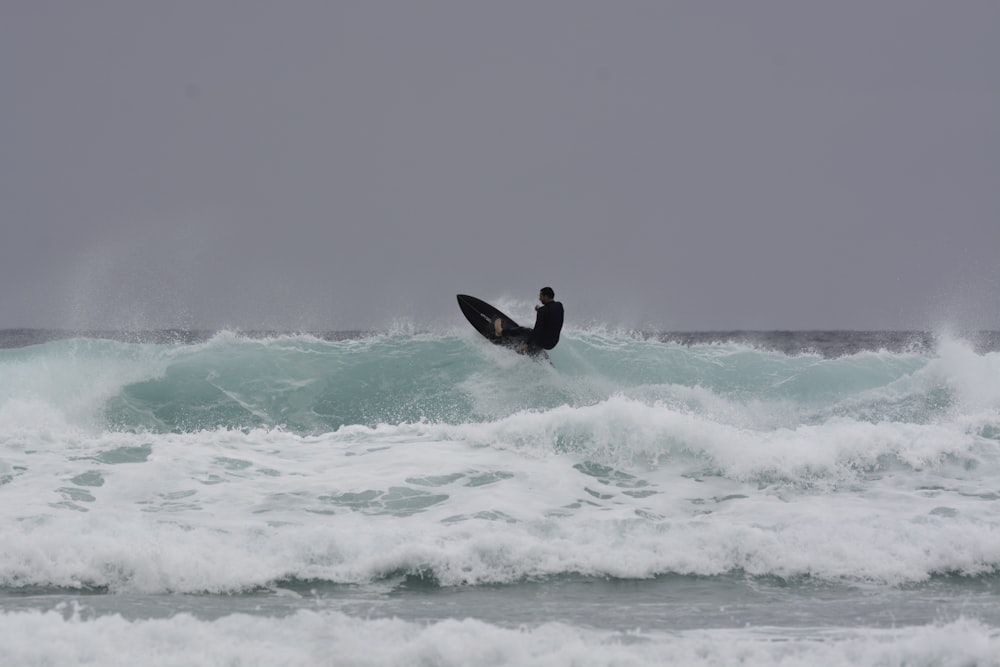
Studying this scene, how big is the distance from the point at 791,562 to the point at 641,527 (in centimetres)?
Answer: 126

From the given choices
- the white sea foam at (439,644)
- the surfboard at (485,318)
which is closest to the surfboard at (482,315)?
the surfboard at (485,318)

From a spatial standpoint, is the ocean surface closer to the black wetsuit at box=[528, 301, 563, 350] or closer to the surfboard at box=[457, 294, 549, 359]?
the black wetsuit at box=[528, 301, 563, 350]

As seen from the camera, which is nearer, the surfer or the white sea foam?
the white sea foam

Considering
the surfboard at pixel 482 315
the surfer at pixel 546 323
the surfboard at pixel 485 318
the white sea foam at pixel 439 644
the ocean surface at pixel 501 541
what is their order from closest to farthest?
the white sea foam at pixel 439 644, the ocean surface at pixel 501 541, the surfer at pixel 546 323, the surfboard at pixel 485 318, the surfboard at pixel 482 315

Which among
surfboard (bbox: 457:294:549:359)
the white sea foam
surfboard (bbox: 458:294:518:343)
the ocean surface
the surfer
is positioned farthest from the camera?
surfboard (bbox: 458:294:518:343)

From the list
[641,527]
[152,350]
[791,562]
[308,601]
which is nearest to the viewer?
[308,601]

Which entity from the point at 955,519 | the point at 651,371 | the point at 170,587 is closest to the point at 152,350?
the point at 651,371

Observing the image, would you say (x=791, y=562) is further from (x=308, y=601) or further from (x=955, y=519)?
(x=308, y=601)

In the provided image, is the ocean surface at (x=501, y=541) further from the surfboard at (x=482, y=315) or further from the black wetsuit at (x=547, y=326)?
the surfboard at (x=482, y=315)

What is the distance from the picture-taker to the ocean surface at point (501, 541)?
552cm

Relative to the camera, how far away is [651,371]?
16.6 meters

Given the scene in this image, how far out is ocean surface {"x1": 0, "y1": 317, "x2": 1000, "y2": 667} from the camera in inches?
217

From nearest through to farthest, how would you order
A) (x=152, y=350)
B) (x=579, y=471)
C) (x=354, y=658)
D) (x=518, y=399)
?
1. (x=354, y=658)
2. (x=579, y=471)
3. (x=518, y=399)
4. (x=152, y=350)

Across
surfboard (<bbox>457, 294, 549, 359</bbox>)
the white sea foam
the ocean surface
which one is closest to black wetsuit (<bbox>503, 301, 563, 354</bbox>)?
surfboard (<bbox>457, 294, 549, 359</bbox>)
